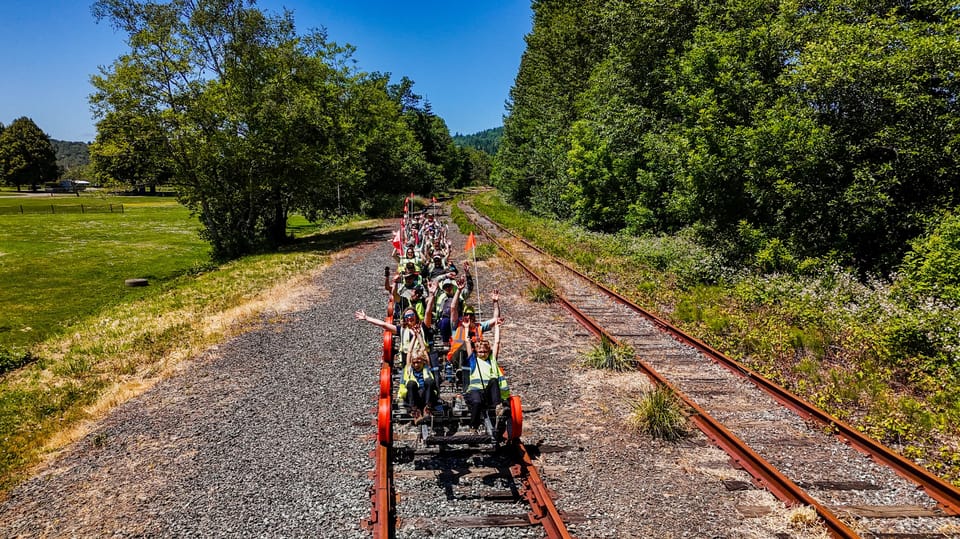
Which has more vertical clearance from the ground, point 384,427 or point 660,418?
point 384,427

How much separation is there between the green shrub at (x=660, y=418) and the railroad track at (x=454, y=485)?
1836 mm

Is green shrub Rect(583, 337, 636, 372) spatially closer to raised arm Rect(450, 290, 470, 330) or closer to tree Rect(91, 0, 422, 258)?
raised arm Rect(450, 290, 470, 330)

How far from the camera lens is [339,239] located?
3247 cm

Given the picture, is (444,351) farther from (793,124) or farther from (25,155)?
(25,155)

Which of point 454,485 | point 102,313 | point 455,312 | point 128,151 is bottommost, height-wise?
point 102,313

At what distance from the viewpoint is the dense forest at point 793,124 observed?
12266 millimetres

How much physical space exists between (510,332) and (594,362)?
2.65 metres

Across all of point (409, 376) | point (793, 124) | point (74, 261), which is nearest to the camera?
point (409, 376)

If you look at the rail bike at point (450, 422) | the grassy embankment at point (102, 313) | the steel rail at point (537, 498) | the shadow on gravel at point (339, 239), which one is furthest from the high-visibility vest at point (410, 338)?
the shadow on gravel at point (339, 239)

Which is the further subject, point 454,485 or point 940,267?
point 940,267

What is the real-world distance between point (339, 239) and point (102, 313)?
15.4 meters

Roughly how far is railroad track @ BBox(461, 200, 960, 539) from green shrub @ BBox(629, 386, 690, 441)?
293 millimetres

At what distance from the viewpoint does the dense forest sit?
40.2 ft

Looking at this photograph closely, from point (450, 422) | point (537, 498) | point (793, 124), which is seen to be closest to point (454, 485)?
point (450, 422)
